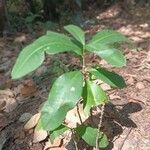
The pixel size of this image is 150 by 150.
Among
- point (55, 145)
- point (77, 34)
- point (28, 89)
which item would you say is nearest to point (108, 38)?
point (77, 34)

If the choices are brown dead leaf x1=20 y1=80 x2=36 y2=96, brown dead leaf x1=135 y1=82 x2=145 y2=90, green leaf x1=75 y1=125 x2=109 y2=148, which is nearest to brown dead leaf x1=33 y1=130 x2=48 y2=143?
green leaf x1=75 y1=125 x2=109 y2=148

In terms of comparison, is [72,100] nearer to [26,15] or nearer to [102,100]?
[102,100]

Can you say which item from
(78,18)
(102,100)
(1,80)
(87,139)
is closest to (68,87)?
(102,100)

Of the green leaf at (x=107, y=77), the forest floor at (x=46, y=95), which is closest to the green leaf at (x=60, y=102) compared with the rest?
the green leaf at (x=107, y=77)

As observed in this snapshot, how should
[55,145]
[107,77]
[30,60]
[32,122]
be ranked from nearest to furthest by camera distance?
1. [30,60]
2. [107,77]
3. [55,145]
4. [32,122]

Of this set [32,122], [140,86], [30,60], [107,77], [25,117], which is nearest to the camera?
[30,60]

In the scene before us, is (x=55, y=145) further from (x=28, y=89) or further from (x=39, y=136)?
(x=28, y=89)
